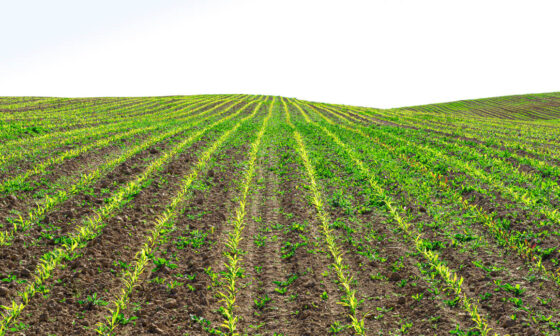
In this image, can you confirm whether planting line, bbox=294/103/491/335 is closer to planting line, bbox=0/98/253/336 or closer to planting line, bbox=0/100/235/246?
planting line, bbox=0/98/253/336

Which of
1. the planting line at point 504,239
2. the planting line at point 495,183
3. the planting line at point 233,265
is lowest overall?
the planting line at point 233,265

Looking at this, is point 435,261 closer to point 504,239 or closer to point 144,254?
point 504,239

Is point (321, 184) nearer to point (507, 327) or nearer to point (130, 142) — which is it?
point (507, 327)

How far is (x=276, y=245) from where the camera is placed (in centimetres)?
727

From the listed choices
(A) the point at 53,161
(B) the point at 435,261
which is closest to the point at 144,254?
(B) the point at 435,261

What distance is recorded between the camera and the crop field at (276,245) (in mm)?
4969

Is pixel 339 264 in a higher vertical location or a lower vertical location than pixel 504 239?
lower

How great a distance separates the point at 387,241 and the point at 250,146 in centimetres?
1123

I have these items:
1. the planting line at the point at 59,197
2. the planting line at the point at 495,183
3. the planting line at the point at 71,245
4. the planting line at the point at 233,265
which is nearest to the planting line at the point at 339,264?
the planting line at the point at 233,265

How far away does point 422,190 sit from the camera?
1032 cm

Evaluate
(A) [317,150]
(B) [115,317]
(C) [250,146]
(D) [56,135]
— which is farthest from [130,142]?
(B) [115,317]

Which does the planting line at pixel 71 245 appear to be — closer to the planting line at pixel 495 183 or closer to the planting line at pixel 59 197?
the planting line at pixel 59 197

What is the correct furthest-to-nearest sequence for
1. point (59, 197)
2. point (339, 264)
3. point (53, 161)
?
point (53, 161) → point (59, 197) → point (339, 264)

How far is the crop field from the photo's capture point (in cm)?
497
